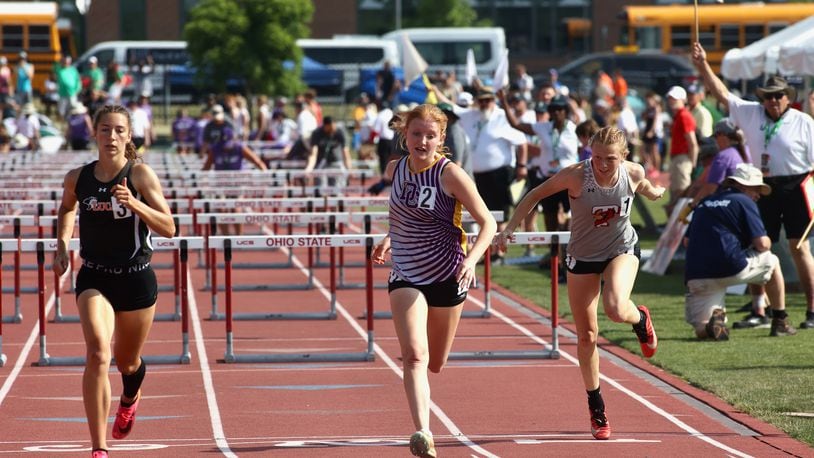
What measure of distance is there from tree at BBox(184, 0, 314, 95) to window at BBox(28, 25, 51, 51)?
219 inches

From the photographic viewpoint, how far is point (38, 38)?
50.8 metres

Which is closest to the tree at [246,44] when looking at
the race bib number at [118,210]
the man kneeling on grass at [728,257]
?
the man kneeling on grass at [728,257]

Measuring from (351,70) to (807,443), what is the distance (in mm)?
45592

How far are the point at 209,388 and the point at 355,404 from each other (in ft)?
4.01

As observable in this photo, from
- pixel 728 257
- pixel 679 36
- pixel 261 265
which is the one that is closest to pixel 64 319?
pixel 261 265

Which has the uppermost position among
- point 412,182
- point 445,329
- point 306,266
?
point 412,182

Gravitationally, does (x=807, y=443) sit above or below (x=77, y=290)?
below

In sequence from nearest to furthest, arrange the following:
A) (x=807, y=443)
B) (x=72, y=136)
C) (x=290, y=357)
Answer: (x=807, y=443) → (x=290, y=357) → (x=72, y=136)

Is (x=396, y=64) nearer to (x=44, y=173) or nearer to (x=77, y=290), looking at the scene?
(x=44, y=173)

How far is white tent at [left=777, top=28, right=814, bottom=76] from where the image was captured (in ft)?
68.1

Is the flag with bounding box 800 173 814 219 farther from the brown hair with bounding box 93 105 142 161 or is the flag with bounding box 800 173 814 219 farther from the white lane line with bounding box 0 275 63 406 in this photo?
the brown hair with bounding box 93 105 142 161

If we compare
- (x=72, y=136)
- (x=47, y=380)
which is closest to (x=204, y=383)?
(x=47, y=380)

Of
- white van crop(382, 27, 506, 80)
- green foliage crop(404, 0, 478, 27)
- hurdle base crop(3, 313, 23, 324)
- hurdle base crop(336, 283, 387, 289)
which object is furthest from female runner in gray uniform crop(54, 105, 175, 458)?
green foliage crop(404, 0, 478, 27)

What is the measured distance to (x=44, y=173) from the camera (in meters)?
24.8
